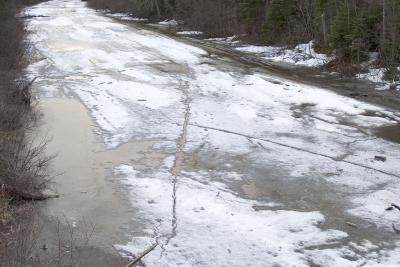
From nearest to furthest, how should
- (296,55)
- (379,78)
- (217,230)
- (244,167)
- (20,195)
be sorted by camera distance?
1. (217,230)
2. (20,195)
3. (244,167)
4. (379,78)
5. (296,55)

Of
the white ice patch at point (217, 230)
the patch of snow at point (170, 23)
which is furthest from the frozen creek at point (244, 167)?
the patch of snow at point (170, 23)

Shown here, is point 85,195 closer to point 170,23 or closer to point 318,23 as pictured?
point 318,23

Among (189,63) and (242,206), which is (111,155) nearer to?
(242,206)

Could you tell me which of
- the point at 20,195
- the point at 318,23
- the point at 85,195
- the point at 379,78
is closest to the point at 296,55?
the point at 318,23

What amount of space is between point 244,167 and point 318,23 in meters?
12.4

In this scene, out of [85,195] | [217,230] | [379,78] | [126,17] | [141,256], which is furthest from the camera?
[126,17]

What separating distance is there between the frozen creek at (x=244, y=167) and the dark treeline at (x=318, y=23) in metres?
2.98

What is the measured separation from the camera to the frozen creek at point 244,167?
6.41m

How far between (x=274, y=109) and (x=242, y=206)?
528cm

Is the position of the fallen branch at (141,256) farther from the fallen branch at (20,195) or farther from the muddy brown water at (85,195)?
the fallen branch at (20,195)

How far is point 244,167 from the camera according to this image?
9.04m

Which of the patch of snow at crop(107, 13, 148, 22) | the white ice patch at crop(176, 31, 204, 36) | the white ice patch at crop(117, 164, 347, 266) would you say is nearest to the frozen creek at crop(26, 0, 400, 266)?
the white ice patch at crop(117, 164, 347, 266)

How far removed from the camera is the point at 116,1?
51625 mm

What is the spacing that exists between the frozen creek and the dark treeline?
2.98 metres
